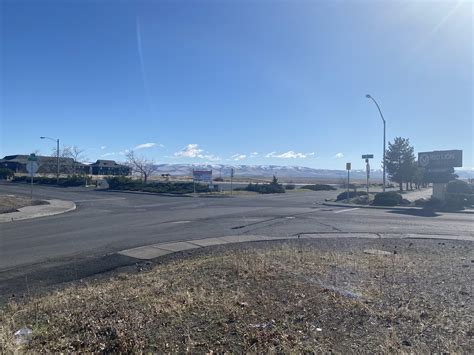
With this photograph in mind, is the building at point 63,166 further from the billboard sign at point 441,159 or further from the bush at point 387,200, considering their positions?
the billboard sign at point 441,159

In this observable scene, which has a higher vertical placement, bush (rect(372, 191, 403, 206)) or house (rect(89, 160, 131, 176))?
house (rect(89, 160, 131, 176))

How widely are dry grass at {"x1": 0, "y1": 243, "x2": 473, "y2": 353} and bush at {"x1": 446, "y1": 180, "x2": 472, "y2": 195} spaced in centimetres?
2396

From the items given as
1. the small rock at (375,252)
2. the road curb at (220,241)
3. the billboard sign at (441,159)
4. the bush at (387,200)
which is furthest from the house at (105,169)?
the small rock at (375,252)

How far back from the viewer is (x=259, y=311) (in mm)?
4750

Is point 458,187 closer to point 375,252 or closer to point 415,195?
point 415,195

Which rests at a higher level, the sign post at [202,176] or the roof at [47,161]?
the roof at [47,161]

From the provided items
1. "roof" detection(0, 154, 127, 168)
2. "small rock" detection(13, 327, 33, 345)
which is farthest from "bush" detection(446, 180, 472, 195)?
"roof" detection(0, 154, 127, 168)

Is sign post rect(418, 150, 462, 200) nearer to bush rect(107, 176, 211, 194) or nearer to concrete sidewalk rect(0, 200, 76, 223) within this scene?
bush rect(107, 176, 211, 194)

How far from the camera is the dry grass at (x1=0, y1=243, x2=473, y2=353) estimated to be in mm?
3900

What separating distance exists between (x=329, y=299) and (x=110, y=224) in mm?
12352

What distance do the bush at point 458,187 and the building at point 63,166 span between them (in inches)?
2667

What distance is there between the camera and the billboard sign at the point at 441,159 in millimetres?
29641

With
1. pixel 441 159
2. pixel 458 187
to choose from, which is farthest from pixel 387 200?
pixel 441 159

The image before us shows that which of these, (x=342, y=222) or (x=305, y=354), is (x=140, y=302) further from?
(x=342, y=222)
